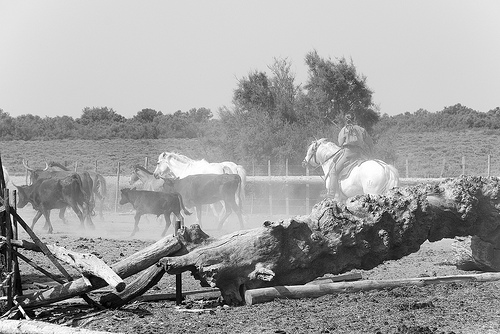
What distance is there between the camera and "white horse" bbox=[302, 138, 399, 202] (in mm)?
18203

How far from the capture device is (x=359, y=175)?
1872cm

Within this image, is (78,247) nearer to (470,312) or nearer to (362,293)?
(362,293)

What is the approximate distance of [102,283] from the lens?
26.9ft

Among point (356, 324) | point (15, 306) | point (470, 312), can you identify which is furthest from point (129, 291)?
point (470, 312)

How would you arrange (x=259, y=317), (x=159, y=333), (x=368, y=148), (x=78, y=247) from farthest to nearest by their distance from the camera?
(x=368, y=148) → (x=78, y=247) → (x=259, y=317) → (x=159, y=333)

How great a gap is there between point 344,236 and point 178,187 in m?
14.0

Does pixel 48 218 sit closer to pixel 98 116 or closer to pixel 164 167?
pixel 164 167

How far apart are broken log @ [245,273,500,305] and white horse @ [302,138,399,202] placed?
819 centimetres

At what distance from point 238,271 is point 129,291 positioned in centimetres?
119

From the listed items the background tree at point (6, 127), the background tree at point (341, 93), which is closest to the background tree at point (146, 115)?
the background tree at point (6, 127)

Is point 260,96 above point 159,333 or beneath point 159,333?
above

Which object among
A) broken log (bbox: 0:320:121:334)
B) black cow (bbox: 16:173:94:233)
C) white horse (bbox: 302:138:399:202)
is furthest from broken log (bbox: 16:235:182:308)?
black cow (bbox: 16:173:94:233)

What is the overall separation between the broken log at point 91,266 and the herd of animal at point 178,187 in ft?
36.1

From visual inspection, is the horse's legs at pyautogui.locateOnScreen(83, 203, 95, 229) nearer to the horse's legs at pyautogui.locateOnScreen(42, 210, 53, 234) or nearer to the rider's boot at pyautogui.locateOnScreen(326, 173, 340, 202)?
the horse's legs at pyautogui.locateOnScreen(42, 210, 53, 234)
